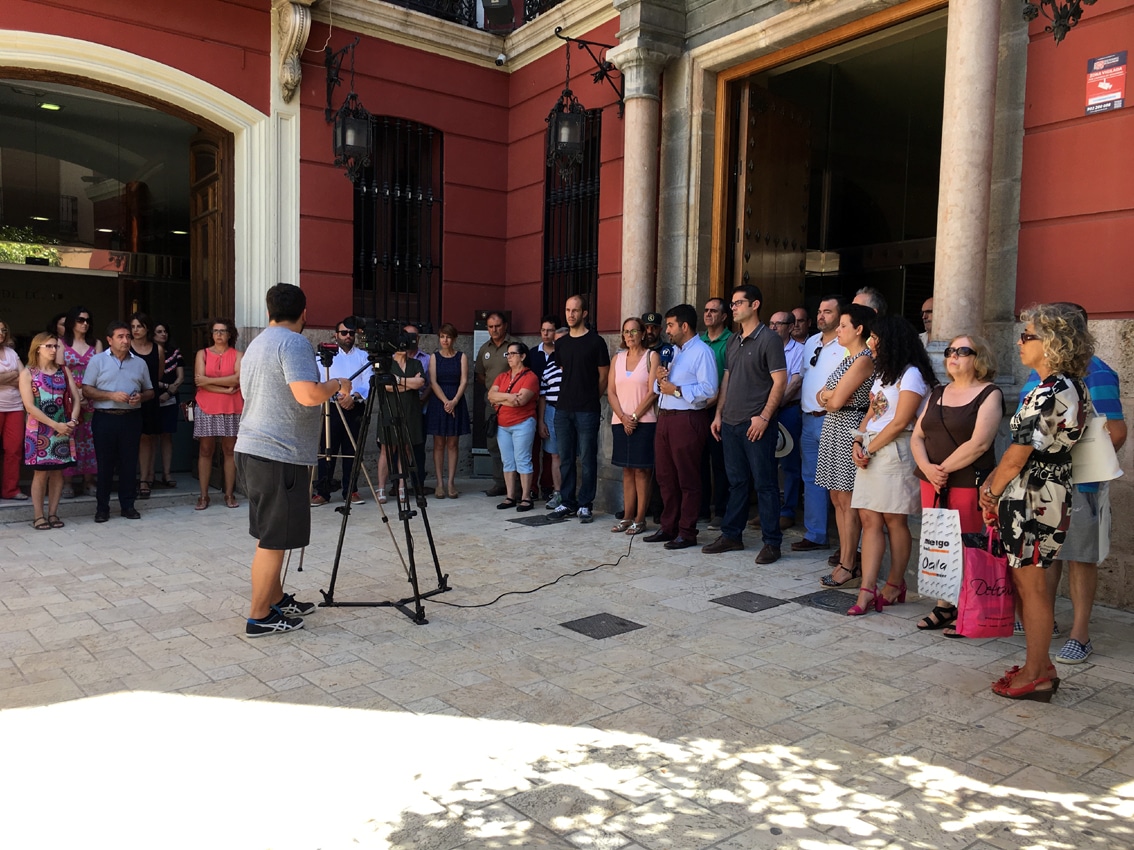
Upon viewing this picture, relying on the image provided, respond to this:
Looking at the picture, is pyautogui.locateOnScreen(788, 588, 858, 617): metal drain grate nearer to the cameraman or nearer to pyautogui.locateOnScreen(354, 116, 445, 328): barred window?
the cameraman

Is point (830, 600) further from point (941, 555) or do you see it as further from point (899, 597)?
point (941, 555)

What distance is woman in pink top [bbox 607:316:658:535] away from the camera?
282 inches

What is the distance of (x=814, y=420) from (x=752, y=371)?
63 cm

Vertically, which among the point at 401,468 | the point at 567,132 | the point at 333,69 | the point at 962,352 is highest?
the point at 333,69

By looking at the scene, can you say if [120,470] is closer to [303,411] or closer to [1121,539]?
[303,411]

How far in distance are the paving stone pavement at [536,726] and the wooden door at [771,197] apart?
3.78 m

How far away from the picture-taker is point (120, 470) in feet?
25.5

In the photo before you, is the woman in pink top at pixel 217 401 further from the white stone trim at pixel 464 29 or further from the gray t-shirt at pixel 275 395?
the gray t-shirt at pixel 275 395

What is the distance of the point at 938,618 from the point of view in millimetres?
4703

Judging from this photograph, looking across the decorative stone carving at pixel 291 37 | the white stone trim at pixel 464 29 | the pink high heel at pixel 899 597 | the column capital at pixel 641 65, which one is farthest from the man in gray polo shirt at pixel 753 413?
the decorative stone carving at pixel 291 37

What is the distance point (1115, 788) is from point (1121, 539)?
8.72ft

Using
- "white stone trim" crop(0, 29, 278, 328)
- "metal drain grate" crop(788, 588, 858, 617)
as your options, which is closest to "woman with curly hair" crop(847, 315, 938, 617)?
"metal drain grate" crop(788, 588, 858, 617)

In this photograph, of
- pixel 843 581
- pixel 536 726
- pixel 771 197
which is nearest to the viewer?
pixel 536 726

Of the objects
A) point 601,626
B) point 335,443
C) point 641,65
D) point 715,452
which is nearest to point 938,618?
point 601,626
